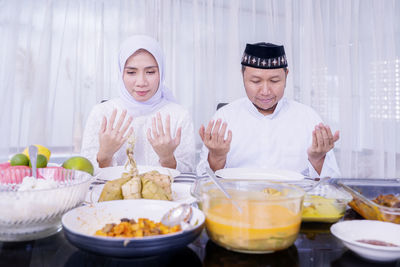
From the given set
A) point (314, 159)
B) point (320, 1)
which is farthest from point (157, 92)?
point (320, 1)

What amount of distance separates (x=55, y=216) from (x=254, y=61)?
5.21 feet

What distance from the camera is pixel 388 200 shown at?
2.79ft

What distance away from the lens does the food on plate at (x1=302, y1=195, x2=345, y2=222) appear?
2.58ft

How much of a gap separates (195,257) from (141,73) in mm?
1492

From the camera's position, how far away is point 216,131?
1579 millimetres

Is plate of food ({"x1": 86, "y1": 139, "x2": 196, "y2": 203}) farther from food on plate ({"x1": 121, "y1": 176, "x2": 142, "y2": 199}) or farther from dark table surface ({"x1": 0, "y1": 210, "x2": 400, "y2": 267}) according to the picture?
dark table surface ({"x1": 0, "y1": 210, "x2": 400, "y2": 267})

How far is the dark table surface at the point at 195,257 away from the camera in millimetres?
607

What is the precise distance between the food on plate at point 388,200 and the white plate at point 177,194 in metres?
0.50

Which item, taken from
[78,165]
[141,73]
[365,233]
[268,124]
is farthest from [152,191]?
[268,124]

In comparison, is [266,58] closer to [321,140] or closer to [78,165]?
[321,140]

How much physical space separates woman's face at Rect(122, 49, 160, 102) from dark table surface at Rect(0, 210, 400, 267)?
137cm

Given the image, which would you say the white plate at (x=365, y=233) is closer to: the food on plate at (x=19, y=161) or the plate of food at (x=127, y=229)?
the plate of food at (x=127, y=229)

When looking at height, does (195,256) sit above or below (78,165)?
below

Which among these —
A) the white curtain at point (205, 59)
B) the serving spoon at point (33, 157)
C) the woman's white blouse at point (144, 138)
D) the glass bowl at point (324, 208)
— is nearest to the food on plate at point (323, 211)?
the glass bowl at point (324, 208)
